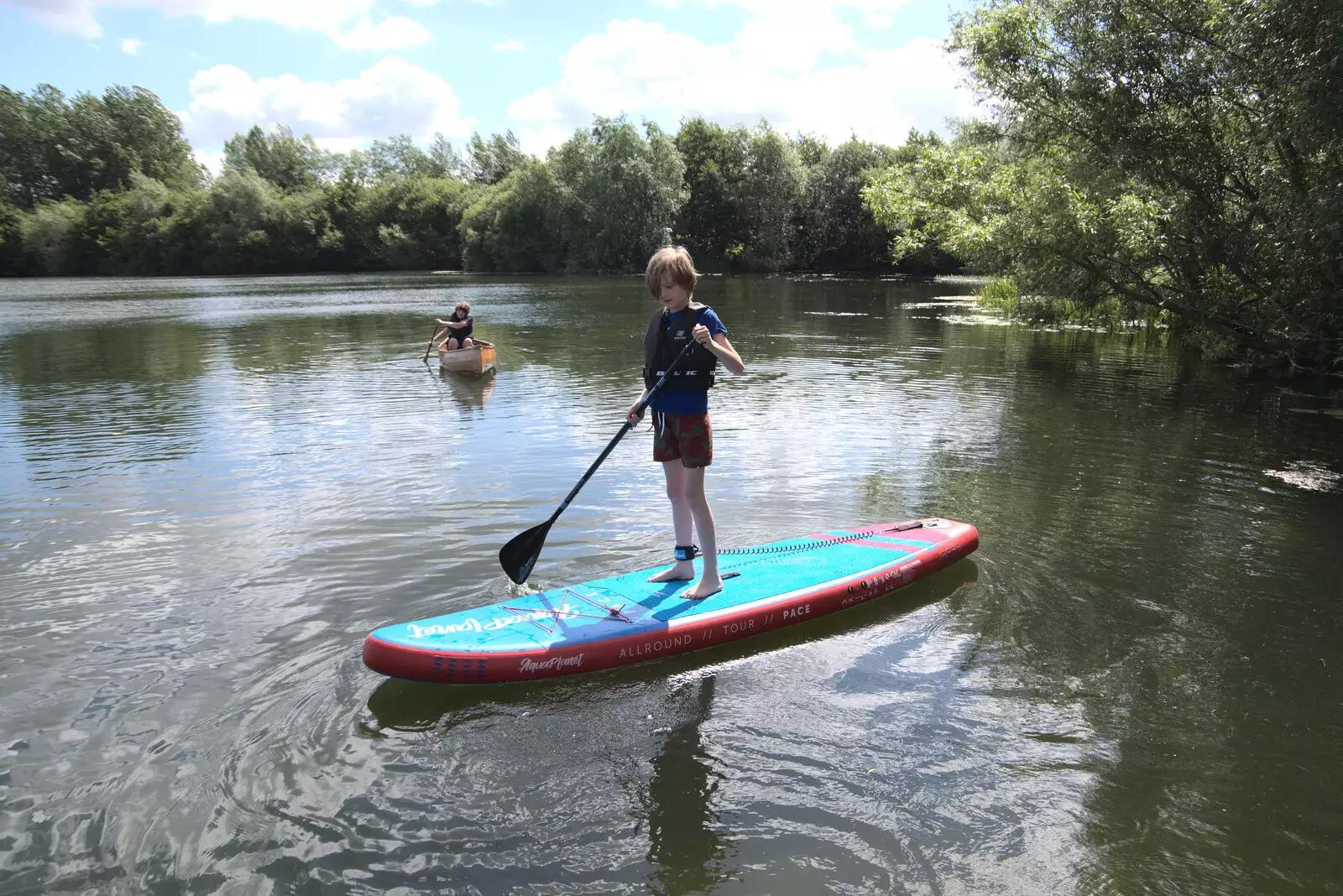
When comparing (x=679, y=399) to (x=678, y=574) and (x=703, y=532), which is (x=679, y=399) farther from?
(x=678, y=574)

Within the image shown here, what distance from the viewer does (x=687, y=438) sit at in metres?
5.08

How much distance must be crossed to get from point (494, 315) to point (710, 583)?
25.9 metres

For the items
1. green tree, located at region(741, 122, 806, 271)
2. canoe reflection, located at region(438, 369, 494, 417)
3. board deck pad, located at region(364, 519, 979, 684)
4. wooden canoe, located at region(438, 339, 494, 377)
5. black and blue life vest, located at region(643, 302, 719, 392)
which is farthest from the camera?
green tree, located at region(741, 122, 806, 271)

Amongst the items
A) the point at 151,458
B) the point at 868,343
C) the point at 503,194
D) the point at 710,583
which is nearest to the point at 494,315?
the point at 868,343

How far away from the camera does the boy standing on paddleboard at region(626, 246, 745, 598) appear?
4.84m

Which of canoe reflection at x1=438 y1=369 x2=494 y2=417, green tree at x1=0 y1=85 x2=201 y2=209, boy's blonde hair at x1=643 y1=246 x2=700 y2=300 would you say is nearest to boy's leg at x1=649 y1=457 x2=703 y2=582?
boy's blonde hair at x1=643 y1=246 x2=700 y2=300

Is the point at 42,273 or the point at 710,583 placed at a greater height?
the point at 42,273

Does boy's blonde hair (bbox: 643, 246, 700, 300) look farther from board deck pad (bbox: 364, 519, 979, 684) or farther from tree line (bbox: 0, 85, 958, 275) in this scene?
tree line (bbox: 0, 85, 958, 275)

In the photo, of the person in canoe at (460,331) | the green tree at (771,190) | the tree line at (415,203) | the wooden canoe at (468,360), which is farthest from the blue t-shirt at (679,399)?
the green tree at (771,190)

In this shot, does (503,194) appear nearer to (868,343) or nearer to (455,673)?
(868,343)

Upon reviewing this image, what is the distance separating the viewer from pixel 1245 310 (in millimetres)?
14539

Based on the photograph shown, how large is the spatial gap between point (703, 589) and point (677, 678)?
28.2 inches

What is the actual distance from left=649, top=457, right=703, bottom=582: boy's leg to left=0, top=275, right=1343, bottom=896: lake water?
2.30 ft

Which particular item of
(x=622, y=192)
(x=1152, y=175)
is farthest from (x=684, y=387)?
(x=622, y=192)
